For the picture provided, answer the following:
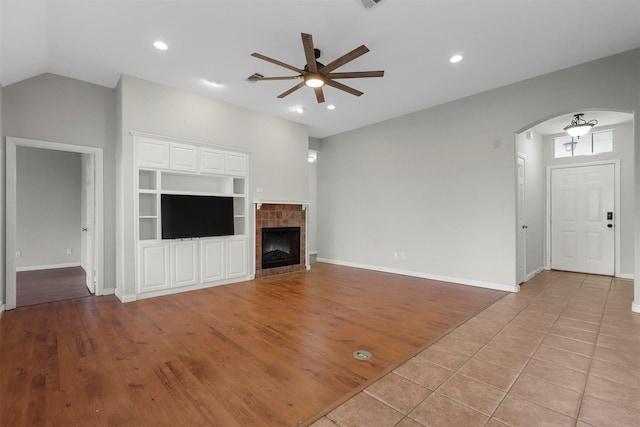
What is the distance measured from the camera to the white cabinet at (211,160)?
15.8 ft

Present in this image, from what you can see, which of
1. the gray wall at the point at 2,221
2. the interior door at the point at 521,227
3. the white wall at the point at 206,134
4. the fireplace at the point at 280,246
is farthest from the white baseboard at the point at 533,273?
the gray wall at the point at 2,221

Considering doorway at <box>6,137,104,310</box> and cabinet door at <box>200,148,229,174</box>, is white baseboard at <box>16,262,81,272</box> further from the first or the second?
cabinet door at <box>200,148,229,174</box>

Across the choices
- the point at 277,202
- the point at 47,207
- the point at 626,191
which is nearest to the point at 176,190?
the point at 277,202

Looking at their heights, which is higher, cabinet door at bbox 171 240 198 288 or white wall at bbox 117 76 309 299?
white wall at bbox 117 76 309 299

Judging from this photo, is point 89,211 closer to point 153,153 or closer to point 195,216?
point 153,153

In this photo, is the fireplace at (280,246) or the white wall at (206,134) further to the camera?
the fireplace at (280,246)

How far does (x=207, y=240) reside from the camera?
4.88 meters

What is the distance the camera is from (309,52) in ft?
8.87

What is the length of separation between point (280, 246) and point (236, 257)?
3.68 ft

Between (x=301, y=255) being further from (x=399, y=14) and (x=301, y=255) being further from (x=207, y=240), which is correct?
(x=399, y=14)

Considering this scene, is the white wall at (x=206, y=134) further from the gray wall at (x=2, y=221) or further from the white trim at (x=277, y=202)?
the gray wall at (x=2, y=221)

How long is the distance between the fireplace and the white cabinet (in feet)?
4.91

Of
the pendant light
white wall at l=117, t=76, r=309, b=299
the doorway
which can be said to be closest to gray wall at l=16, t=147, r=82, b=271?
the doorway

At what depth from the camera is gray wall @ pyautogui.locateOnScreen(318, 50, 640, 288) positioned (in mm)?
3984
